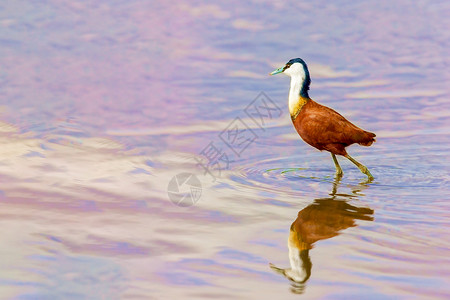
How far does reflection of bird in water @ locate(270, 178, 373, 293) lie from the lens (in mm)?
7949

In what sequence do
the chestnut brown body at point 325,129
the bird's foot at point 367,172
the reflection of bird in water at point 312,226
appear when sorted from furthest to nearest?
the bird's foot at point 367,172
the chestnut brown body at point 325,129
the reflection of bird in water at point 312,226

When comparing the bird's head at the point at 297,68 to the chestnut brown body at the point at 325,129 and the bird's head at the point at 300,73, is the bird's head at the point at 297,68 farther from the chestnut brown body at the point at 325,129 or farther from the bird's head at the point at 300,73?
the chestnut brown body at the point at 325,129

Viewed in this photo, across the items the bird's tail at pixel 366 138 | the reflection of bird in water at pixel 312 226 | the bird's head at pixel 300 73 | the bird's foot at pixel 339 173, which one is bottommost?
the reflection of bird in water at pixel 312 226

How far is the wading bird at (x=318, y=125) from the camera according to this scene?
11352mm

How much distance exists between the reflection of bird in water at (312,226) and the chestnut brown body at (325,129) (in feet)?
2.72

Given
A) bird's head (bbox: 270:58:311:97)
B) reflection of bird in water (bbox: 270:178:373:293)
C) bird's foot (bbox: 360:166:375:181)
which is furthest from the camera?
bird's head (bbox: 270:58:311:97)

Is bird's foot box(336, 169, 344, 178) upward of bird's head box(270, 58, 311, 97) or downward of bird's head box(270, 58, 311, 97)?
downward

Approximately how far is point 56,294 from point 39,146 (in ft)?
A: 17.1

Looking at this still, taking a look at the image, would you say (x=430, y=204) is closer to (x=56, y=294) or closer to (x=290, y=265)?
(x=290, y=265)

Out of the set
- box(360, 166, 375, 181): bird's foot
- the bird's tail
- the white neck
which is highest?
the white neck

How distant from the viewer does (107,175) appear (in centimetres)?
1111

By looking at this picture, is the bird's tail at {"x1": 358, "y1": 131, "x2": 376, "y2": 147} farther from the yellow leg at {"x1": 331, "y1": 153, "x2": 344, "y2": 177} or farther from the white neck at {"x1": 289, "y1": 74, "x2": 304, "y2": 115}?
the white neck at {"x1": 289, "y1": 74, "x2": 304, "y2": 115}

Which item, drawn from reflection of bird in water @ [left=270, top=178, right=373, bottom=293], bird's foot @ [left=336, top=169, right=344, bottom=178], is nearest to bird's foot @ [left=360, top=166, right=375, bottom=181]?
bird's foot @ [left=336, top=169, right=344, bottom=178]

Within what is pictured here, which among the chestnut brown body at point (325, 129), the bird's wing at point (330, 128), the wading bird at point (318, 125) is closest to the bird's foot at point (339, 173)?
the wading bird at point (318, 125)
